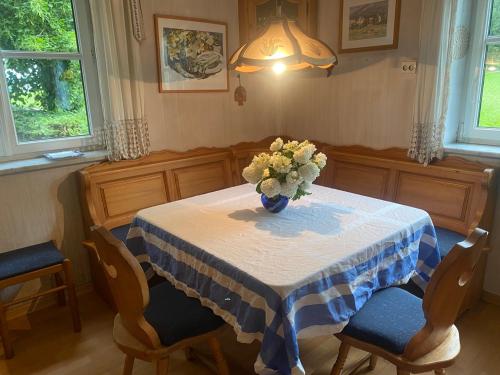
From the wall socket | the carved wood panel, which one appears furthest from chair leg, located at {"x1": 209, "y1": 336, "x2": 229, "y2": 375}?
the wall socket

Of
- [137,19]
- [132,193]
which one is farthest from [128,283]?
[137,19]

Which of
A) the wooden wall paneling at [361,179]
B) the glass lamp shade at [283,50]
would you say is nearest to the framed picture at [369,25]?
the wooden wall paneling at [361,179]

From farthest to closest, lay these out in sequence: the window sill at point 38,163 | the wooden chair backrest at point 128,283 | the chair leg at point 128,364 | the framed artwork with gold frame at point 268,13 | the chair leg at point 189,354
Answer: the framed artwork with gold frame at point 268,13 → the window sill at point 38,163 → the chair leg at point 189,354 → the chair leg at point 128,364 → the wooden chair backrest at point 128,283

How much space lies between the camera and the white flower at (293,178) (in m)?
1.78

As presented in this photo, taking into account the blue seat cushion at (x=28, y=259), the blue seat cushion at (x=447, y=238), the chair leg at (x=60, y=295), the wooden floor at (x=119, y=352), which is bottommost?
the wooden floor at (x=119, y=352)

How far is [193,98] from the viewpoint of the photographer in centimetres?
304

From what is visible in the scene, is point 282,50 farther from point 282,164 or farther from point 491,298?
point 491,298

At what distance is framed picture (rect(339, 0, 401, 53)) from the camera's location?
8.65 ft

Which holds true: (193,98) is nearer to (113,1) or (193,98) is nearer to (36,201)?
(113,1)

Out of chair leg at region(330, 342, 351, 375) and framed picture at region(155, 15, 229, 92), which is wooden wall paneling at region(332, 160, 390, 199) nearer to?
framed picture at region(155, 15, 229, 92)

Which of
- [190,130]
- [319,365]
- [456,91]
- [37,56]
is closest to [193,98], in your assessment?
[190,130]

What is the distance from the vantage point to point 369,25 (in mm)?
2766

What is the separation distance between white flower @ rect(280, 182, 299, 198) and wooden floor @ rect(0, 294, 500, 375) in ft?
2.95

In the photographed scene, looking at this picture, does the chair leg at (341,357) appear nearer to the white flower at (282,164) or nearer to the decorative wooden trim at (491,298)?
the white flower at (282,164)
